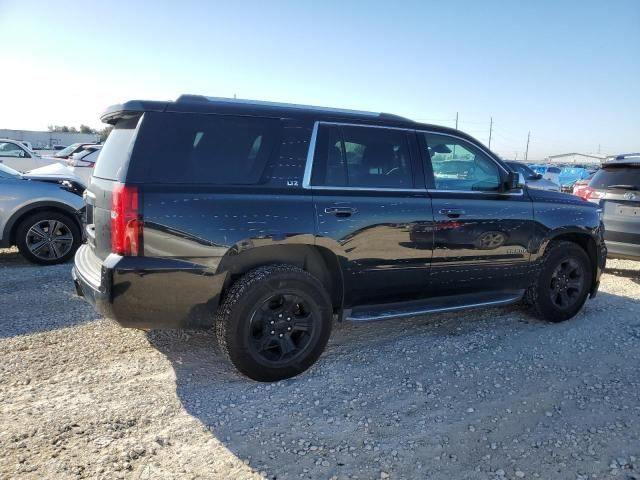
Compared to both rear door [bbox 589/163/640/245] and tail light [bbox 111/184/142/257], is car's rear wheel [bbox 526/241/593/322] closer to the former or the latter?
rear door [bbox 589/163/640/245]

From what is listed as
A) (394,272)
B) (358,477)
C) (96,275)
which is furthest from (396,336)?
(96,275)

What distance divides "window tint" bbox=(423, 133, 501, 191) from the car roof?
22 centimetres

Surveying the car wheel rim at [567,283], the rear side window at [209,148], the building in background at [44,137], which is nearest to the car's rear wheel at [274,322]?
the rear side window at [209,148]

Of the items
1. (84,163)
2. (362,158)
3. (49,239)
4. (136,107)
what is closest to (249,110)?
(136,107)

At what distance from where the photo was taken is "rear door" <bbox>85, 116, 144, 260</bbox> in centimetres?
323

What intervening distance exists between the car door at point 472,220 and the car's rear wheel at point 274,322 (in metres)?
1.18

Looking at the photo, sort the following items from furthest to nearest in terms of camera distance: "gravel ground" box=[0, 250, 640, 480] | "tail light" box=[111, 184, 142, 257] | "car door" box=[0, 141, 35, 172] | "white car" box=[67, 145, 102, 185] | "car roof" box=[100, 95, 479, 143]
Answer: "car door" box=[0, 141, 35, 172]
"white car" box=[67, 145, 102, 185]
"car roof" box=[100, 95, 479, 143]
"tail light" box=[111, 184, 142, 257]
"gravel ground" box=[0, 250, 640, 480]

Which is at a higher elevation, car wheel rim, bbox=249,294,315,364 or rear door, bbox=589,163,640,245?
rear door, bbox=589,163,640,245

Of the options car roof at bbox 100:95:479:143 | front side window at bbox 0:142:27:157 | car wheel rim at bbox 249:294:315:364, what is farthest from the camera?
front side window at bbox 0:142:27:157

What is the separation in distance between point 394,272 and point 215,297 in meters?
1.44

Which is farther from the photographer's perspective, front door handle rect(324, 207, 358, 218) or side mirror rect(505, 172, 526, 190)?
side mirror rect(505, 172, 526, 190)

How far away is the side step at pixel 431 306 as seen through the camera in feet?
12.6

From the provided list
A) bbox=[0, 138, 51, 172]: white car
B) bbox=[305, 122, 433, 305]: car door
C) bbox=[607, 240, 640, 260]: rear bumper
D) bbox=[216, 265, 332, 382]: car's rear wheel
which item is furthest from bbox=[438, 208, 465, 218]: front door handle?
bbox=[0, 138, 51, 172]: white car

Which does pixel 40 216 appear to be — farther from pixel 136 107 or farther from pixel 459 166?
pixel 459 166
